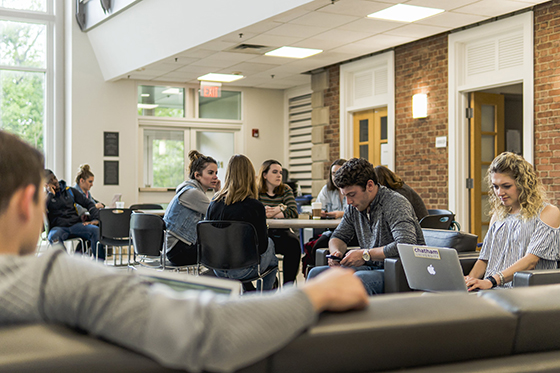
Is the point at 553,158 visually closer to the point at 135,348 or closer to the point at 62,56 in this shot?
the point at 135,348

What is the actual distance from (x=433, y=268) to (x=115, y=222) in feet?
14.3

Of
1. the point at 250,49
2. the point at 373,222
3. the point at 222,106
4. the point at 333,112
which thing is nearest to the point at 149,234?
the point at 373,222

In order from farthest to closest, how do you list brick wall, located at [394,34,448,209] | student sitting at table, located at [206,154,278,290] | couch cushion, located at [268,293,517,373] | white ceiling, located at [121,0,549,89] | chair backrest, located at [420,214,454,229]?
1. brick wall, located at [394,34,448,209]
2. white ceiling, located at [121,0,549,89]
3. chair backrest, located at [420,214,454,229]
4. student sitting at table, located at [206,154,278,290]
5. couch cushion, located at [268,293,517,373]

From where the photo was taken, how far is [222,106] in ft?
37.2

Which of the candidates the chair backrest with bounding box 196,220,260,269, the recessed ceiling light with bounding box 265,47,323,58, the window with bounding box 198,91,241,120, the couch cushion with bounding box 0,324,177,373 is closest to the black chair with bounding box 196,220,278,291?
the chair backrest with bounding box 196,220,260,269

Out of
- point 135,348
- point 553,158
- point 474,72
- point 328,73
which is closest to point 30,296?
point 135,348

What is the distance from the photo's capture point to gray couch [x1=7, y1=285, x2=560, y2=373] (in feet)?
3.38

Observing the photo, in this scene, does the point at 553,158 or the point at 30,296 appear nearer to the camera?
the point at 30,296

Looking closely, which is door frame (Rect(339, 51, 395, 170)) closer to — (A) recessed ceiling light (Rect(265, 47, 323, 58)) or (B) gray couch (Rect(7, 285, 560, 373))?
(A) recessed ceiling light (Rect(265, 47, 323, 58))

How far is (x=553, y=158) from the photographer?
249 inches

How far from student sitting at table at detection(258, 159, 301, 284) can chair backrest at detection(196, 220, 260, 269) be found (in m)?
1.45

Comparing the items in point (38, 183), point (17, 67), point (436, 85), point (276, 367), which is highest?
point (17, 67)

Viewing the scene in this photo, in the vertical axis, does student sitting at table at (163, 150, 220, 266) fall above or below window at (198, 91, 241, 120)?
below

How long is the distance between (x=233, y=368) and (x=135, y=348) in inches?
6.9
